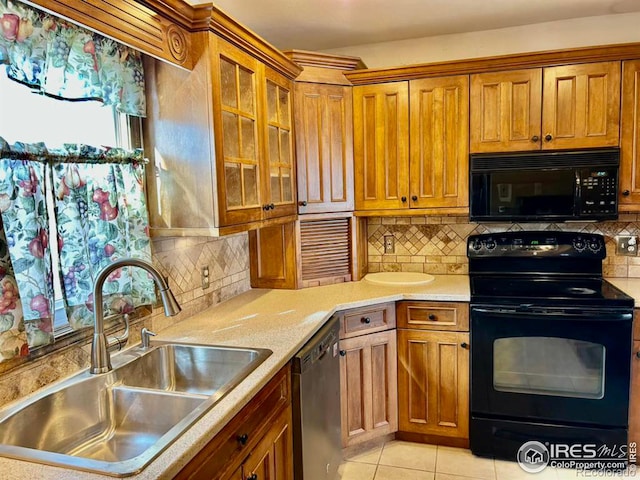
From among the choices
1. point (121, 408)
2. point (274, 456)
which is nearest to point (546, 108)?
point (274, 456)

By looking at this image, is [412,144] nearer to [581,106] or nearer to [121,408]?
[581,106]

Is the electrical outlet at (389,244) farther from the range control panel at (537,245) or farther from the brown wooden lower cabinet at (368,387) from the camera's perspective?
the brown wooden lower cabinet at (368,387)

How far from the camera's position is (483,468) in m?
2.54

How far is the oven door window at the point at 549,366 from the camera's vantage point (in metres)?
2.46

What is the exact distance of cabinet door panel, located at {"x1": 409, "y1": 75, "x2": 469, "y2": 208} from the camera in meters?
2.79

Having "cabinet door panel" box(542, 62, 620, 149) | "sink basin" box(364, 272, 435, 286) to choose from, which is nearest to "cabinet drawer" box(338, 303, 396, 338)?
"sink basin" box(364, 272, 435, 286)

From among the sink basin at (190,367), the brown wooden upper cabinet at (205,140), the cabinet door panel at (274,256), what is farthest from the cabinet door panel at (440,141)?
the sink basin at (190,367)

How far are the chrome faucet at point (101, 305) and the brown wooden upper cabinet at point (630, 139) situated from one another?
2455mm

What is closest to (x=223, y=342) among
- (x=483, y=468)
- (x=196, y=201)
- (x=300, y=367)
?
(x=300, y=367)

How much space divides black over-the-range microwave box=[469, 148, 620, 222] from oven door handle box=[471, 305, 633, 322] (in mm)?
553

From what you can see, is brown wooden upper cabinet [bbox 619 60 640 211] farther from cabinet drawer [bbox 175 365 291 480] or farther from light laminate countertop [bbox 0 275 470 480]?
cabinet drawer [bbox 175 365 291 480]

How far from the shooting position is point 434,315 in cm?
265

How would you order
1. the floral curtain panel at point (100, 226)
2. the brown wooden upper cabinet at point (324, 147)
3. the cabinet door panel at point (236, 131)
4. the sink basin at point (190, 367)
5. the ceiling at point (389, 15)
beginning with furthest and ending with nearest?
the brown wooden upper cabinet at point (324, 147) < the ceiling at point (389, 15) < the cabinet door panel at point (236, 131) < the sink basin at point (190, 367) < the floral curtain panel at point (100, 226)

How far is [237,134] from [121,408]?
1.19m
